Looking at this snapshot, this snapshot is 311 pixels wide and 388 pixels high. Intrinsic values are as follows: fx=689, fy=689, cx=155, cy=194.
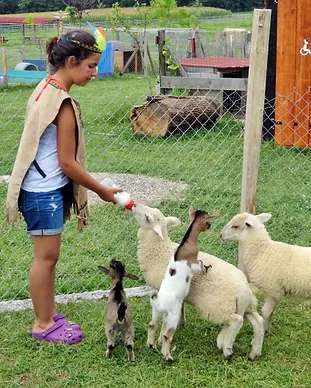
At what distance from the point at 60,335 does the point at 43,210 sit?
0.76 m

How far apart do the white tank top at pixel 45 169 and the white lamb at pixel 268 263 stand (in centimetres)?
113

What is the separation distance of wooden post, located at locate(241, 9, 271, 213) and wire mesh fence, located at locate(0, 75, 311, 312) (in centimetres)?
96

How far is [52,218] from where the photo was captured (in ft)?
12.5

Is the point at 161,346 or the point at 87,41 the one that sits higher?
the point at 87,41

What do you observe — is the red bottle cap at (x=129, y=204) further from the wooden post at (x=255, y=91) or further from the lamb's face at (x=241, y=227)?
the wooden post at (x=255, y=91)

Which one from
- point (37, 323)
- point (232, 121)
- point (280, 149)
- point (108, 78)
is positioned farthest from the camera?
point (108, 78)

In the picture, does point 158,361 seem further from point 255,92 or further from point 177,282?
point 255,92

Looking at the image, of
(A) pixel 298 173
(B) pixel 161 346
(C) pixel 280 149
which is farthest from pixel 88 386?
(C) pixel 280 149

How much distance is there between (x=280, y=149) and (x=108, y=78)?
12.2m

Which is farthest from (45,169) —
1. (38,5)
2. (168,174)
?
(38,5)

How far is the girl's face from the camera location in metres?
3.67

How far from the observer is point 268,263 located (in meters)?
4.12

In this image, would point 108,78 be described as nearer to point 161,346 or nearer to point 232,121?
point 232,121

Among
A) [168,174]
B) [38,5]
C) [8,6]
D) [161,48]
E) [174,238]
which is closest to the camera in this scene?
[174,238]
